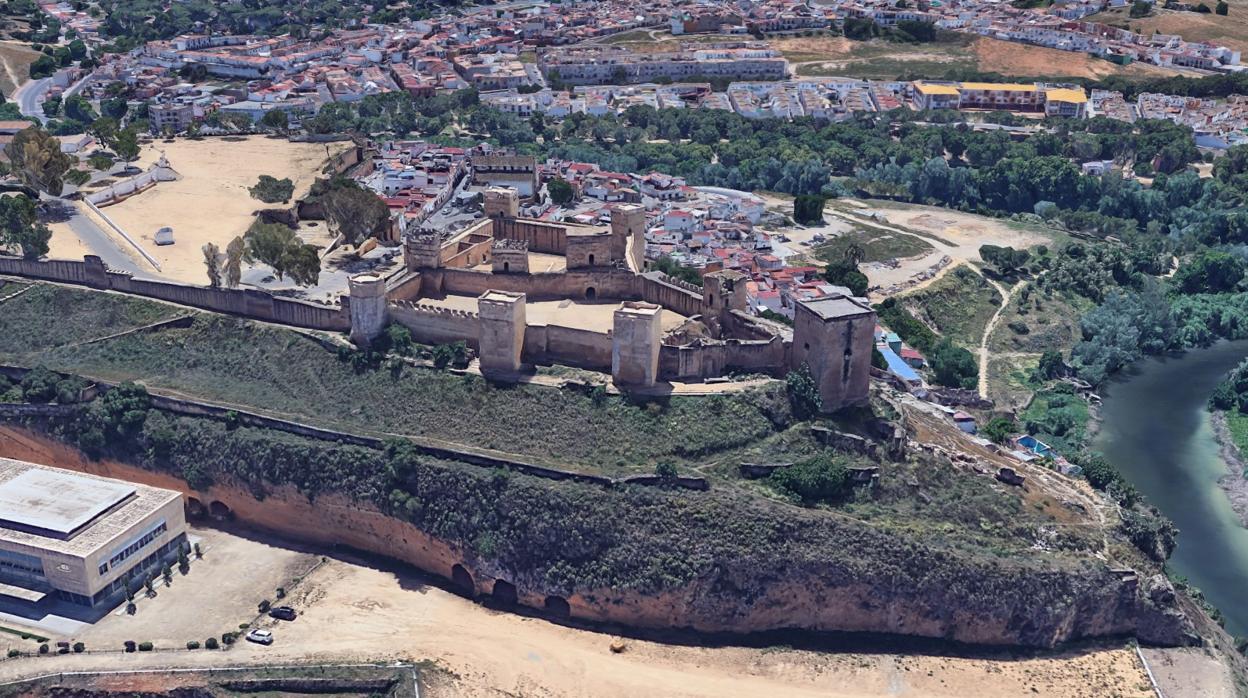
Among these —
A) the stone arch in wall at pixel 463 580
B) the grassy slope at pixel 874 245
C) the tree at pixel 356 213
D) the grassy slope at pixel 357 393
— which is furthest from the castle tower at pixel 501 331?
the grassy slope at pixel 874 245

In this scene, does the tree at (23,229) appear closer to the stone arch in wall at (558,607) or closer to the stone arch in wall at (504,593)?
the stone arch in wall at (504,593)

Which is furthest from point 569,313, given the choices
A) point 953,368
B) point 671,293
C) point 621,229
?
point 953,368

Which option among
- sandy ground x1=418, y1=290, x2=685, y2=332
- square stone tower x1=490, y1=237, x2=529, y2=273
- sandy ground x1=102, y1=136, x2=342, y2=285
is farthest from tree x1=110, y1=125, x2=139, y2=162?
square stone tower x1=490, y1=237, x2=529, y2=273

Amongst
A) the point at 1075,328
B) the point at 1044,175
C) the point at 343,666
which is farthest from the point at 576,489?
the point at 1044,175

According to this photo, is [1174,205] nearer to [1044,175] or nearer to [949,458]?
[1044,175]

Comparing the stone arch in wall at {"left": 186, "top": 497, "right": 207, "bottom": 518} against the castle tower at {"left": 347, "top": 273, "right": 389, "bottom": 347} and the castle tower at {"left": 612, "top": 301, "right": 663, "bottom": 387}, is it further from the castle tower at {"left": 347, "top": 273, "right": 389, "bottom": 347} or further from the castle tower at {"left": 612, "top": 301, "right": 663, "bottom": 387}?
the castle tower at {"left": 612, "top": 301, "right": 663, "bottom": 387}
